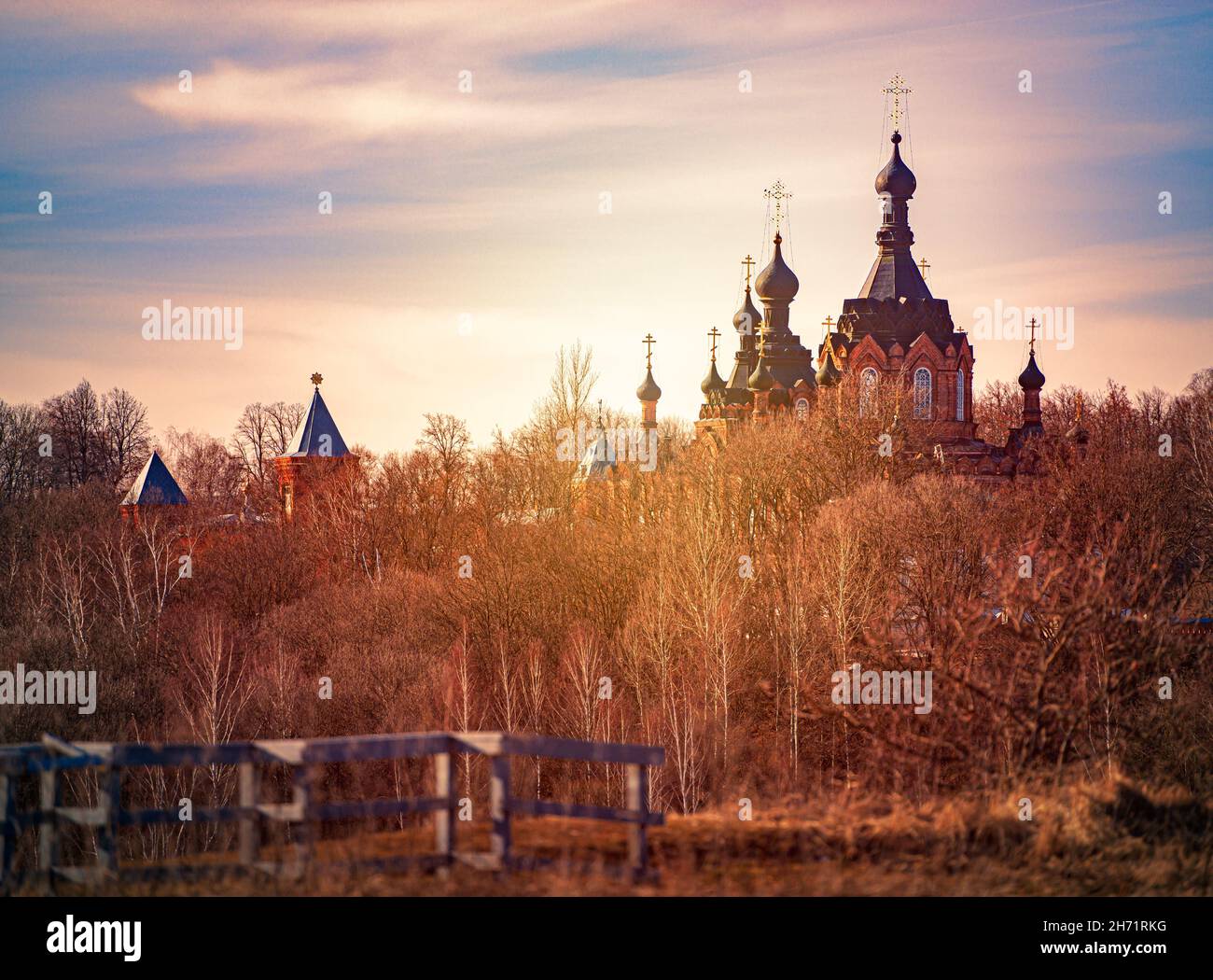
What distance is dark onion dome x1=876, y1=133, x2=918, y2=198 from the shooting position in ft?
222

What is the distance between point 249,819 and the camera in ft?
35.3

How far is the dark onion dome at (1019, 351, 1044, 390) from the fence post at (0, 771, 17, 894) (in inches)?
2449

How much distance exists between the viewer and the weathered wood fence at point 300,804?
10539 mm

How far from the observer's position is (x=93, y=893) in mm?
10383

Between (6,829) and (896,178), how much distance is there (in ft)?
202

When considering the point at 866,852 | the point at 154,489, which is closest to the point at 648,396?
the point at 154,489

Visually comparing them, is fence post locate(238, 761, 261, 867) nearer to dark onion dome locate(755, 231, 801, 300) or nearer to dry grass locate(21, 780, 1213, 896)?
dry grass locate(21, 780, 1213, 896)

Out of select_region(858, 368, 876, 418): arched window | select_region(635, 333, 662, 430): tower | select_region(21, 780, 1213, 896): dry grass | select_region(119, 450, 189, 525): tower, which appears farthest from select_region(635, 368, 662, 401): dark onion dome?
select_region(21, 780, 1213, 896): dry grass

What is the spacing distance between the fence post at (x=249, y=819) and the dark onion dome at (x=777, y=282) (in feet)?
225

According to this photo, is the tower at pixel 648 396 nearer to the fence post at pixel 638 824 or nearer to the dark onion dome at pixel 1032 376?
the dark onion dome at pixel 1032 376

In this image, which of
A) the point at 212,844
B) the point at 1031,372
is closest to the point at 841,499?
the point at 212,844

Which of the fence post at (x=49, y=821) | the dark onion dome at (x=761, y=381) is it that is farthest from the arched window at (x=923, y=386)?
the fence post at (x=49, y=821)
